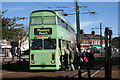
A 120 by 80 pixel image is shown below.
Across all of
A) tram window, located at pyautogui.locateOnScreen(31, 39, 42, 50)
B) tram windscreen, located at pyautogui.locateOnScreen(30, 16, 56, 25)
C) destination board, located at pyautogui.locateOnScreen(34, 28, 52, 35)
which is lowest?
tram window, located at pyautogui.locateOnScreen(31, 39, 42, 50)

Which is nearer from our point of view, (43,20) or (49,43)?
(49,43)

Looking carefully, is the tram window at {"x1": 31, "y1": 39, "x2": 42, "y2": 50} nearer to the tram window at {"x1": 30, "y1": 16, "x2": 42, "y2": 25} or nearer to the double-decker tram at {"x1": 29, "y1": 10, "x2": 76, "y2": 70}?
the double-decker tram at {"x1": 29, "y1": 10, "x2": 76, "y2": 70}

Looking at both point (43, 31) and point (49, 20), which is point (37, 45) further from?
point (49, 20)

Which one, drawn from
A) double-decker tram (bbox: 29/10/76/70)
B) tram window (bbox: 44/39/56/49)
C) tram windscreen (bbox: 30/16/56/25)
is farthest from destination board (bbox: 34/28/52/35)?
tram window (bbox: 44/39/56/49)

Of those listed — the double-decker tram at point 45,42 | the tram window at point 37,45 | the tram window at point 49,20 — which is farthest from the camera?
the tram window at point 49,20

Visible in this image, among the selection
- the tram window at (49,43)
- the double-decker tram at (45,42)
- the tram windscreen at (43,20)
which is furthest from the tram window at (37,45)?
the tram windscreen at (43,20)

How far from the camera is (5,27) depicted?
44.3 meters

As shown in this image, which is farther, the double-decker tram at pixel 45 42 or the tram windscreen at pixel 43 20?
the tram windscreen at pixel 43 20

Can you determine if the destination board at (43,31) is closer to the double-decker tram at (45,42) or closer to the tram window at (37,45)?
the double-decker tram at (45,42)

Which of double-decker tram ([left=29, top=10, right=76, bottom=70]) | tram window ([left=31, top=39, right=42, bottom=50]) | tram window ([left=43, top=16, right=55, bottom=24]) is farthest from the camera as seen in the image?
tram window ([left=43, top=16, right=55, bottom=24])

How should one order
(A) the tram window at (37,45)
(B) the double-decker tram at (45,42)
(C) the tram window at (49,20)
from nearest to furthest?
1. (B) the double-decker tram at (45,42)
2. (A) the tram window at (37,45)
3. (C) the tram window at (49,20)

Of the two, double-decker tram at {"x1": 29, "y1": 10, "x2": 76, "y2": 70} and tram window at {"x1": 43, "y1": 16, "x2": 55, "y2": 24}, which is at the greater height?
tram window at {"x1": 43, "y1": 16, "x2": 55, "y2": 24}

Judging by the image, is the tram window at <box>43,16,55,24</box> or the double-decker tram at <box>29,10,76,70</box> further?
the tram window at <box>43,16,55,24</box>

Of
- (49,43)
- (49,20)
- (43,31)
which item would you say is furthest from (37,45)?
(49,20)
